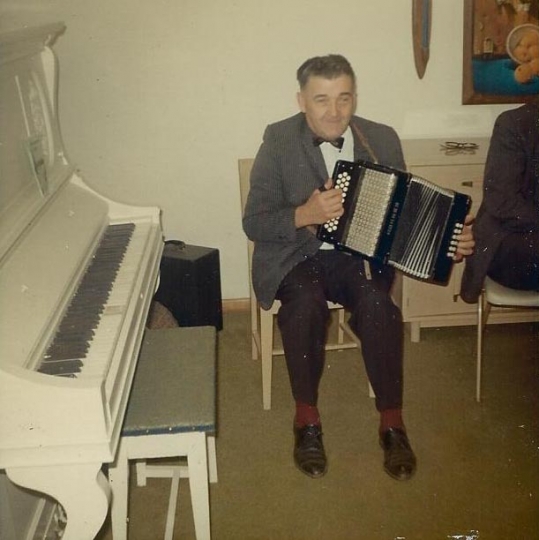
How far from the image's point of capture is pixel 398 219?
2.03 metres

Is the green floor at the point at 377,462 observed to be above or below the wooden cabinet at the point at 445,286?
below

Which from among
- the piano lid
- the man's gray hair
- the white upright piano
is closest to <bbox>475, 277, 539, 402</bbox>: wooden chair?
the man's gray hair

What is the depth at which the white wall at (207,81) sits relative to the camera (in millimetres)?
2824

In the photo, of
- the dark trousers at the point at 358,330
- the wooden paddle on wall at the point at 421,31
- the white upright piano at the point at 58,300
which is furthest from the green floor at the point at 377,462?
the wooden paddle on wall at the point at 421,31

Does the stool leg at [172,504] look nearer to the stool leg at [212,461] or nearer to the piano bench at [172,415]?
the piano bench at [172,415]

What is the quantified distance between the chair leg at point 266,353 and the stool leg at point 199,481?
0.78m

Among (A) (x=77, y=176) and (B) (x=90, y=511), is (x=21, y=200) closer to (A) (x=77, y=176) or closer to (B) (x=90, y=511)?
(A) (x=77, y=176)

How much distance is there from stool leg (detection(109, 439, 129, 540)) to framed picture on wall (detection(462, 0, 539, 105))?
2250mm

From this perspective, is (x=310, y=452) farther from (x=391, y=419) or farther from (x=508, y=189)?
Result: (x=508, y=189)

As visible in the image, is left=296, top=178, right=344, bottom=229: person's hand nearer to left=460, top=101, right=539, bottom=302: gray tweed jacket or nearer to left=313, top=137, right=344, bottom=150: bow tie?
left=313, top=137, right=344, bottom=150: bow tie

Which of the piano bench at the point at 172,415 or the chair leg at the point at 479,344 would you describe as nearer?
the piano bench at the point at 172,415

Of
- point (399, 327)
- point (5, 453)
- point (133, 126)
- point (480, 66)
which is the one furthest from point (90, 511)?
point (480, 66)

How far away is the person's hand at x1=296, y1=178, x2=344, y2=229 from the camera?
6.63 ft

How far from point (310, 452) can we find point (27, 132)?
4.09ft
